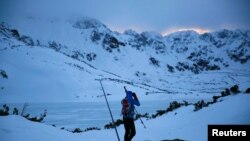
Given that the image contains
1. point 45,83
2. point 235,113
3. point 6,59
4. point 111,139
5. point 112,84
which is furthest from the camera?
point 112,84

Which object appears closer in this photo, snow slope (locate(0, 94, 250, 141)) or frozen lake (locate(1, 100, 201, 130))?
snow slope (locate(0, 94, 250, 141))

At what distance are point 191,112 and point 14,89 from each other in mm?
49811

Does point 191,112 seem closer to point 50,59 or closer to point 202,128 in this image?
point 202,128

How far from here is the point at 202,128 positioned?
14.1 metres

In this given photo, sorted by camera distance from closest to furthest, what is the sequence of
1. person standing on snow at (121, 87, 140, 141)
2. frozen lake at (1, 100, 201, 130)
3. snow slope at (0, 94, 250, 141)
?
snow slope at (0, 94, 250, 141), person standing on snow at (121, 87, 140, 141), frozen lake at (1, 100, 201, 130)

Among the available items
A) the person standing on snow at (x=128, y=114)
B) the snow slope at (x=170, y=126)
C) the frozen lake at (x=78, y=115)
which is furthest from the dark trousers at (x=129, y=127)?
the frozen lake at (x=78, y=115)

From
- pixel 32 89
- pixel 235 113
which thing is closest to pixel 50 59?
pixel 32 89

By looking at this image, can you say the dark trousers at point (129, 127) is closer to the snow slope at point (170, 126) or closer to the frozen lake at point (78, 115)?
the snow slope at point (170, 126)

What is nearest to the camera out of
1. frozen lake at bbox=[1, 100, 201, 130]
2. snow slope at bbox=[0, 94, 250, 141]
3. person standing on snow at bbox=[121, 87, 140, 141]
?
snow slope at bbox=[0, 94, 250, 141]

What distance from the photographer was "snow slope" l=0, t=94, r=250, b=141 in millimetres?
10781

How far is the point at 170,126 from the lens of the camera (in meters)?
→ 17.4

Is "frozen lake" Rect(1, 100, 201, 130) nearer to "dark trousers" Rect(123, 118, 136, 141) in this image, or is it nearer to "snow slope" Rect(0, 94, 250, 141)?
"snow slope" Rect(0, 94, 250, 141)

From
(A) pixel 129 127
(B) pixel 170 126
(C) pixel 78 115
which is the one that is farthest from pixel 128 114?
(C) pixel 78 115

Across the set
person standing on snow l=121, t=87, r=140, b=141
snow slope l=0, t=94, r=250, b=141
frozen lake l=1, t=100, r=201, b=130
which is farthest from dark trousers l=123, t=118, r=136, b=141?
frozen lake l=1, t=100, r=201, b=130
